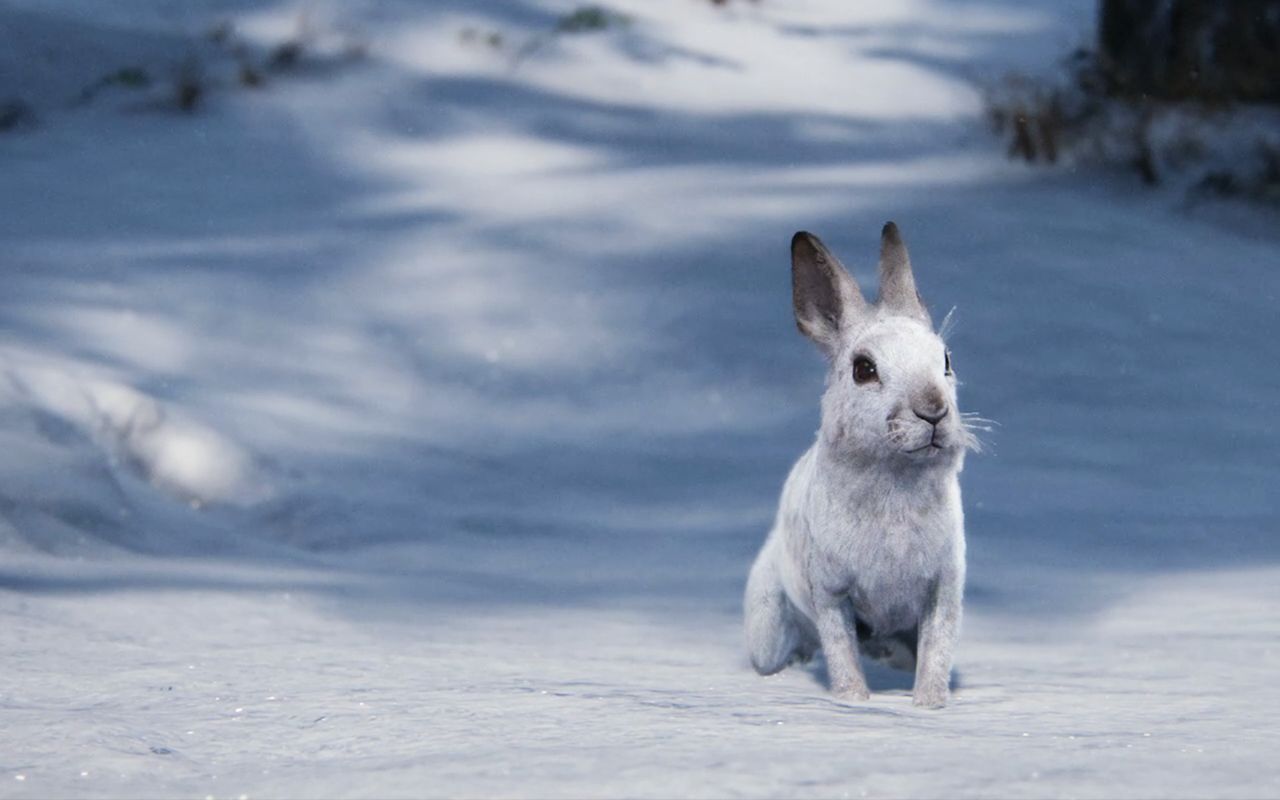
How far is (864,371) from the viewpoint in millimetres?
3311

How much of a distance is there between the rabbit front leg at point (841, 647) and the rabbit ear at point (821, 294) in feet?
1.74

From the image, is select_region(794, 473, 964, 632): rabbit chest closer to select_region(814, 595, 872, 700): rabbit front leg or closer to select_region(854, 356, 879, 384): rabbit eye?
select_region(814, 595, 872, 700): rabbit front leg

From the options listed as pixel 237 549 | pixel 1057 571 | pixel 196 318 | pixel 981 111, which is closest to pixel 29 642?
pixel 237 549

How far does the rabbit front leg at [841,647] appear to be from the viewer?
3404 mm

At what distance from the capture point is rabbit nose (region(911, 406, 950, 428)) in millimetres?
3168

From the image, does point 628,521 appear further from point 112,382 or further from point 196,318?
point 196,318

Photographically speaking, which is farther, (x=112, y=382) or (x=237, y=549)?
(x=112, y=382)

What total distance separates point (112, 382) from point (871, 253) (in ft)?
12.4

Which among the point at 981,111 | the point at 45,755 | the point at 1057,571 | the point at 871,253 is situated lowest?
the point at 45,755

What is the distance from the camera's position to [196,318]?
781cm

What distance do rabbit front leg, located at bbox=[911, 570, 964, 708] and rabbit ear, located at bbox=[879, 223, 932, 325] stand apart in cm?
55

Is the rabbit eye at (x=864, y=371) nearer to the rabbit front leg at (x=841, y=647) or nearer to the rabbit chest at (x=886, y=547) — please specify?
the rabbit chest at (x=886, y=547)

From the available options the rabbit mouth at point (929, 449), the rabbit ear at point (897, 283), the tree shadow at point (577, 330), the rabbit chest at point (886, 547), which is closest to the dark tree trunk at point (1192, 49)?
the tree shadow at point (577, 330)

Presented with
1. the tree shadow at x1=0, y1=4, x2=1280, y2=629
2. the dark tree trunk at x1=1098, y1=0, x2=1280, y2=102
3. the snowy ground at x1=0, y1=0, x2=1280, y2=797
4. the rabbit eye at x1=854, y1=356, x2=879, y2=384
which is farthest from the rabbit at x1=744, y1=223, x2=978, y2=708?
the dark tree trunk at x1=1098, y1=0, x2=1280, y2=102
